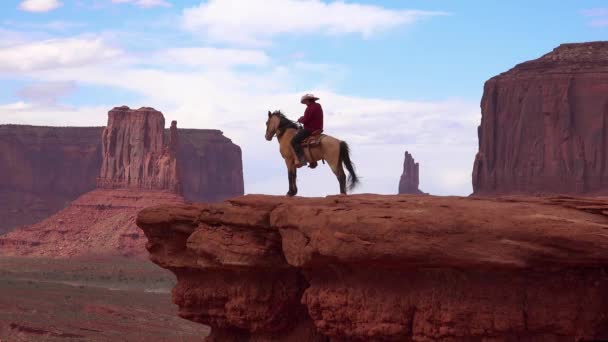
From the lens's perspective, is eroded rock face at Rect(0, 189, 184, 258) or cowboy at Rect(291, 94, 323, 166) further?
eroded rock face at Rect(0, 189, 184, 258)

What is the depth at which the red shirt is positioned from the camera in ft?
63.3

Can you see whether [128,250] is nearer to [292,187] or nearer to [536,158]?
[536,158]

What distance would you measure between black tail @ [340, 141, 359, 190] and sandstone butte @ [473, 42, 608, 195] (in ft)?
215

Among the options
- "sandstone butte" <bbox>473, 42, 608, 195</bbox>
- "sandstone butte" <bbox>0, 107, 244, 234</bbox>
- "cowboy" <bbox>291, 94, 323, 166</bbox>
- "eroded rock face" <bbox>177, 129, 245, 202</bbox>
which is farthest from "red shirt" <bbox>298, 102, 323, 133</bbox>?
"eroded rock face" <bbox>177, 129, 245, 202</bbox>

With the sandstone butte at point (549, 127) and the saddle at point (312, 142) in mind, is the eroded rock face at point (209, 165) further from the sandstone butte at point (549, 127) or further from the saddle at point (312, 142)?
the saddle at point (312, 142)

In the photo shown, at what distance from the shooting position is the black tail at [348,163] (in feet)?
62.3

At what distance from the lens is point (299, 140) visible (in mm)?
19375

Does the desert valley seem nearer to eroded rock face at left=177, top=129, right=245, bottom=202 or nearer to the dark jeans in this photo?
the dark jeans

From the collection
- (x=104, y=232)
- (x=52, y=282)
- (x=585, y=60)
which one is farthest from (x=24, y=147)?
(x=585, y=60)

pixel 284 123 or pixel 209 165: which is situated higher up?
pixel 209 165

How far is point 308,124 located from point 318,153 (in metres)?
0.54

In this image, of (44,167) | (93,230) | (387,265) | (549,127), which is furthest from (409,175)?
(387,265)

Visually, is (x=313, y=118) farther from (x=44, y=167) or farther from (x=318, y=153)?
(x=44, y=167)

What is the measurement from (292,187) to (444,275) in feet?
21.6
